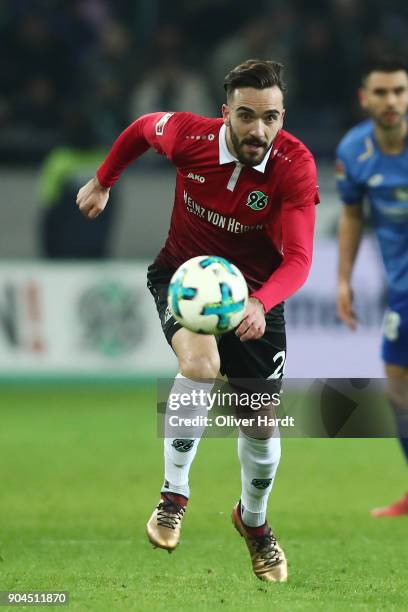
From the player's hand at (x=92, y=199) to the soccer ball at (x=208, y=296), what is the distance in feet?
3.35

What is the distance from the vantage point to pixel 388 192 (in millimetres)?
7551

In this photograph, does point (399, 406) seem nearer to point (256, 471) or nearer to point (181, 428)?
point (256, 471)

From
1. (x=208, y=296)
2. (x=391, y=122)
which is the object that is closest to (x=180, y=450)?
(x=208, y=296)

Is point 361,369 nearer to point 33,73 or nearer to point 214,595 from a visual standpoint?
point 33,73

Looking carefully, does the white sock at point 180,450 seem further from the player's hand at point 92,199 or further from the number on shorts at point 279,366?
the player's hand at point 92,199

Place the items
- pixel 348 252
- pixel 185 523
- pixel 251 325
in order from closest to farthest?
pixel 251 325 < pixel 185 523 < pixel 348 252

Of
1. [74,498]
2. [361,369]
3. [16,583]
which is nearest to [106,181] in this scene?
[16,583]

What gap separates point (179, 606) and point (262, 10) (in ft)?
37.2

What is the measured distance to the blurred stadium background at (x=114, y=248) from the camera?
8148 millimetres

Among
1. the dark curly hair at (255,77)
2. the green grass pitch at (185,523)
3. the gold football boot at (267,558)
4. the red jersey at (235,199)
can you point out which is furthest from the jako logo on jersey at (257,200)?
the green grass pitch at (185,523)

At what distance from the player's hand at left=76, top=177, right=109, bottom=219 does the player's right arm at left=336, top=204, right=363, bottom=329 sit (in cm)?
211

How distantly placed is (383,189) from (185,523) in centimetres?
214

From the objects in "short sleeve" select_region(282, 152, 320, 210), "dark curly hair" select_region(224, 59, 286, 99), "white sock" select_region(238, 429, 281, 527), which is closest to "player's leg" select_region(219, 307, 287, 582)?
"white sock" select_region(238, 429, 281, 527)

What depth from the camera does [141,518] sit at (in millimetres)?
7344
